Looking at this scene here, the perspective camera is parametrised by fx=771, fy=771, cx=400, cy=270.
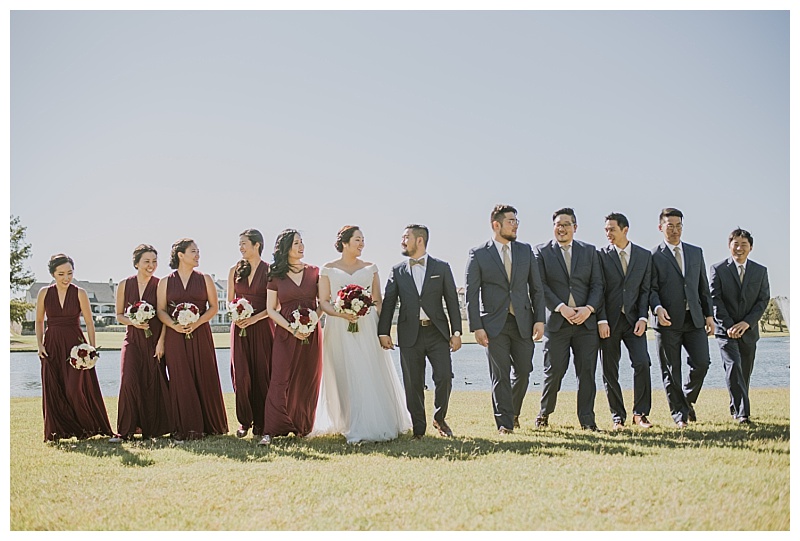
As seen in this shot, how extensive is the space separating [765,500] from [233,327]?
17.6ft

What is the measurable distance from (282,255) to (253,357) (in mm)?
1257

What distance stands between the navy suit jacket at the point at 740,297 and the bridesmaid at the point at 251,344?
4.80 m

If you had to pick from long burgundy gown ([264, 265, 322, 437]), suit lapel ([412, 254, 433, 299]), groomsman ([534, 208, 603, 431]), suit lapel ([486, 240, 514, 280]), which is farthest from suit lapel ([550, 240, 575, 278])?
long burgundy gown ([264, 265, 322, 437])

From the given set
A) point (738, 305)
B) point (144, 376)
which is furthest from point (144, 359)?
point (738, 305)

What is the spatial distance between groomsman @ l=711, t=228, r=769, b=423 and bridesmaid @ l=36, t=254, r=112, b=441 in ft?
21.8

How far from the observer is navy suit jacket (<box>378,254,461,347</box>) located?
7453mm

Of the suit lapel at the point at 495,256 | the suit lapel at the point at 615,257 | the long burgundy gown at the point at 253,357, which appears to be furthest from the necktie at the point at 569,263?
the long burgundy gown at the point at 253,357

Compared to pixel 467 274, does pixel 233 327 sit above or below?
below

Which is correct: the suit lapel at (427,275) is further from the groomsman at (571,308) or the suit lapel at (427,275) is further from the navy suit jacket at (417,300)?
the groomsman at (571,308)

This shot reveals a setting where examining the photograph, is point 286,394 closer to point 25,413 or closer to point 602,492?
point 602,492

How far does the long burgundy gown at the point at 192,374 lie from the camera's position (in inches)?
315

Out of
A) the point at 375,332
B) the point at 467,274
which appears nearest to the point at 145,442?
the point at 375,332
